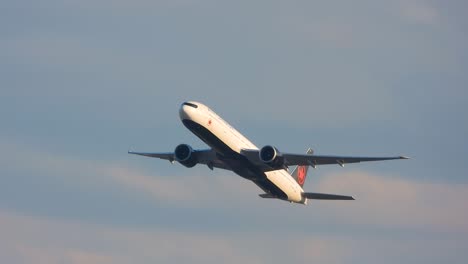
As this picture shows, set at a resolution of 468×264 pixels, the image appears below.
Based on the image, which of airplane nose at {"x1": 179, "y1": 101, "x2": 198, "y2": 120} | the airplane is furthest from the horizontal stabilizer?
airplane nose at {"x1": 179, "y1": 101, "x2": 198, "y2": 120}

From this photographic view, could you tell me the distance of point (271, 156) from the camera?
112500 mm

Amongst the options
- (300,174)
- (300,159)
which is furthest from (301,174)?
(300,159)

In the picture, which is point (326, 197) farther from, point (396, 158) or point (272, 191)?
point (396, 158)

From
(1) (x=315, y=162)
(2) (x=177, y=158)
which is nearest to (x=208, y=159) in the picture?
(2) (x=177, y=158)

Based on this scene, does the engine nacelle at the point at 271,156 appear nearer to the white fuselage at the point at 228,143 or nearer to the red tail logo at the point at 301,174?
the white fuselage at the point at 228,143

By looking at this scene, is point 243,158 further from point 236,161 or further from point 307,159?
point 307,159

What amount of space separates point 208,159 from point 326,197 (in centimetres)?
1094

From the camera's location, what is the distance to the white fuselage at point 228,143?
109062 millimetres

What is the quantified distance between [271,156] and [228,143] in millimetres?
3906

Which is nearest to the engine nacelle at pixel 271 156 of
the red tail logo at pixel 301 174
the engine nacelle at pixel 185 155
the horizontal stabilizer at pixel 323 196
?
the horizontal stabilizer at pixel 323 196

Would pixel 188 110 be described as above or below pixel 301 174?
below

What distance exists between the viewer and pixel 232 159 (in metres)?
114

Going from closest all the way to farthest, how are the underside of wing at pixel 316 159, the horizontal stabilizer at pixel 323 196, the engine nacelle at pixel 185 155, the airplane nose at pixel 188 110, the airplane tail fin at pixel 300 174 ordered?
the airplane nose at pixel 188 110 < the underside of wing at pixel 316 159 < the horizontal stabilizer at pixel 323 196 < the engine nacelle at pixel 185 155 < the airplane tail fin at pixel 300 174

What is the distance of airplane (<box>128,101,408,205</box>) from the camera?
359 ft
